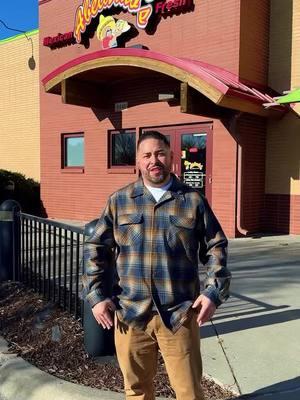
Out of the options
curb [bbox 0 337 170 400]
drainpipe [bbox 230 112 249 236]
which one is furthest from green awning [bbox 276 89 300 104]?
curb [bbox 0 337 170 400]

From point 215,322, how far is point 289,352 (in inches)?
36.2

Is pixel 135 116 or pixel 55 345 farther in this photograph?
pixel 135 116

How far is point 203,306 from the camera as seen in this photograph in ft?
8.30

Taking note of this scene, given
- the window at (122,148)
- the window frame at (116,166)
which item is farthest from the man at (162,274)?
the window at (122,148)

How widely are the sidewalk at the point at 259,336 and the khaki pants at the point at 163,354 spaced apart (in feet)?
3.20

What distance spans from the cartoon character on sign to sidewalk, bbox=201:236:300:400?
727cm

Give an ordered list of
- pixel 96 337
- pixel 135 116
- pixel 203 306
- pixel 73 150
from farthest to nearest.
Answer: pixel 73 150, pixel 135 116, pixel 96 337, pixel 203 306

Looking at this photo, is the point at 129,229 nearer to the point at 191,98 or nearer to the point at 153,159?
the point at 153,159

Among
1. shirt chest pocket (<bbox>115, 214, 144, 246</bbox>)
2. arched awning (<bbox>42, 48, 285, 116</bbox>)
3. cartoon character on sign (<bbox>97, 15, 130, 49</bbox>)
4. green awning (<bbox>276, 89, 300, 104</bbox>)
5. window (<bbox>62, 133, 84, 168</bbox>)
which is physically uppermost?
cartoon character on sign (<bbox>97, 15, 130, 49</bbox>)

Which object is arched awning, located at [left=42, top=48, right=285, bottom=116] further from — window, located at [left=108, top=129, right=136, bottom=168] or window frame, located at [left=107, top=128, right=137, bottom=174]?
window, located at [left=108, top=129, right=136, bottom=168]

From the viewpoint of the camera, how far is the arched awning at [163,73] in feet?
30.1

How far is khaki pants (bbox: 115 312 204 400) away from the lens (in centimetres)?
261

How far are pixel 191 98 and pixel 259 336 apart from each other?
6.26 metres

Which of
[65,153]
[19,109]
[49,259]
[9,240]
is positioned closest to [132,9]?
[65,153]
